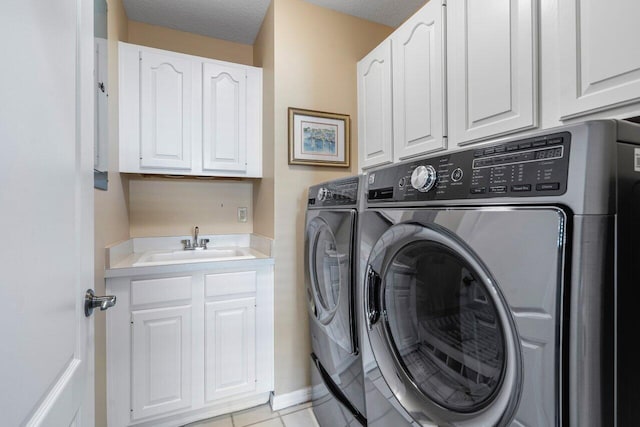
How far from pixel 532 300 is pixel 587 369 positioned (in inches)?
5.0

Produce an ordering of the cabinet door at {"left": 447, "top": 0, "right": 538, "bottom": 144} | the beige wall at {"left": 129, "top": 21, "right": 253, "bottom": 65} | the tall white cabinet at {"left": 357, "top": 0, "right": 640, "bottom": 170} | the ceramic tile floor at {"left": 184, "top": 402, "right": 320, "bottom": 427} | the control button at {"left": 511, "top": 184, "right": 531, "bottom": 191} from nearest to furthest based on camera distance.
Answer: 1. the control button at {"left": 511, "top": 184, "right": 531, "bottom": 191}
2. the tall white cabinet at {"left": 357, "top": 0, "right": 640, "bottom": 170}
3. the cabinet door at {"left": 447, "top": 0, "right": 538, "bottom": 144}
4. the ceramic tile floor at {"left": 184, "top": 402, "right": 320, "bottom": 427}
5. the beige wall at {"left": 129, "top": 21, "right": 253, "bottom": 65}

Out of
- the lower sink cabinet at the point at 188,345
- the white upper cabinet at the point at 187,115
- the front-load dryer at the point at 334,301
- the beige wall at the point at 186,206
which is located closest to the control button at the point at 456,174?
the front-load dryer at the point at 334,301

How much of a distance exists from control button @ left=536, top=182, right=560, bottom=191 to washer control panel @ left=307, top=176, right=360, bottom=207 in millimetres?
700

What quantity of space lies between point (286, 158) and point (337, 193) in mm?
694

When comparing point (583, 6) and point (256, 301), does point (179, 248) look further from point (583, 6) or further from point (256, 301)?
point (583, 6)

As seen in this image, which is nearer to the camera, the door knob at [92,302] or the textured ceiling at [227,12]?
the door knob at [92,302]

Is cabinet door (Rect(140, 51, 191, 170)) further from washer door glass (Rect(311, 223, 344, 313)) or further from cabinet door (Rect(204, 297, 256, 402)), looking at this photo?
washer door glass (Rect(311, 223, 344, 313))

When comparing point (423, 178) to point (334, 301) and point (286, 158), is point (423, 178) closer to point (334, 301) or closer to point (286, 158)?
point (334, 301)

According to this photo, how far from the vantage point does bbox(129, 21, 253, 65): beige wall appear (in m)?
2.18

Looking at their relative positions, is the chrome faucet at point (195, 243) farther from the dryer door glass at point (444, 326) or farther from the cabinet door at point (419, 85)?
the dryer door glass at point (444, 326)

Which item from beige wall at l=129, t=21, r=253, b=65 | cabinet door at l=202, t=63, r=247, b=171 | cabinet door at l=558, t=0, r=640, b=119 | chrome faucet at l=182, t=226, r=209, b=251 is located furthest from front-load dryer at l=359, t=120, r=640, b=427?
beige wall at l=129, t=21, r=253, b=65

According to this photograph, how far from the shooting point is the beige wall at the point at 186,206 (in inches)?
86.3

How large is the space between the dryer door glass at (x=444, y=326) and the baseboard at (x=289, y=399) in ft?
4.06

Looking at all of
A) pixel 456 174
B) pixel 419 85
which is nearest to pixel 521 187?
pixel 456 174
